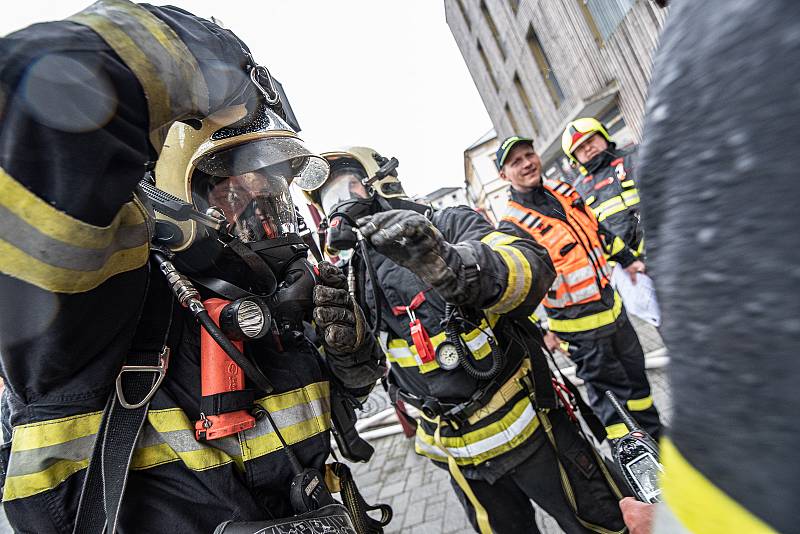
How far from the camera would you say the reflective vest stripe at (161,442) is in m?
0.99

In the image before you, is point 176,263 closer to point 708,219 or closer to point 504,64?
point 708,219

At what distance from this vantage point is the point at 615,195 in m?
4.60

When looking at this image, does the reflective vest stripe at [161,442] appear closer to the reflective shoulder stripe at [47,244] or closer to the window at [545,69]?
the reflective shoulder stripe at [47,244]

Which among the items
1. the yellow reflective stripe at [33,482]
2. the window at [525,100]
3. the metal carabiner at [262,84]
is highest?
the window at [525,100]

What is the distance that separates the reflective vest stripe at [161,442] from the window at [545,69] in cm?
1438

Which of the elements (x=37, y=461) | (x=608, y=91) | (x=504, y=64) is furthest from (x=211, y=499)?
(x=504, y=64)

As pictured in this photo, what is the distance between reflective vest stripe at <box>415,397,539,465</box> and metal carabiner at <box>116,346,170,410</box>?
1.46 metres

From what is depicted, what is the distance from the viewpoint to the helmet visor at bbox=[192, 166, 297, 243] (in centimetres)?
172

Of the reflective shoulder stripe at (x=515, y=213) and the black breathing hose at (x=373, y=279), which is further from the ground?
the black breathing hose at (x=373, y=279)

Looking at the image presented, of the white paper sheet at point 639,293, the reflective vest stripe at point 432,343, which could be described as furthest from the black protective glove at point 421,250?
the white paper sheet at point 639,293

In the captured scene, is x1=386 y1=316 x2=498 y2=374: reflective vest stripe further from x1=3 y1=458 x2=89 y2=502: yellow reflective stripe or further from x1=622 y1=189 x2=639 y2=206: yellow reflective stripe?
x1=622 y1=189 x2=639 y2=206: yellow reflective stripe

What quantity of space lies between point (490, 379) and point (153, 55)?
1834 millimetres

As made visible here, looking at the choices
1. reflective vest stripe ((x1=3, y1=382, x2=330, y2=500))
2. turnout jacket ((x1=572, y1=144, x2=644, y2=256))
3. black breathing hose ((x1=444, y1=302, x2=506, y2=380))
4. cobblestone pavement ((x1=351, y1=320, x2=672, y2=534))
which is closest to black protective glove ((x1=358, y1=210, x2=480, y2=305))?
black breathing hose ((x1=444, y1=302, x2=506, y2=380))

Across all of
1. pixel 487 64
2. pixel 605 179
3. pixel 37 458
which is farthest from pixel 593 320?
pixel 487 64
